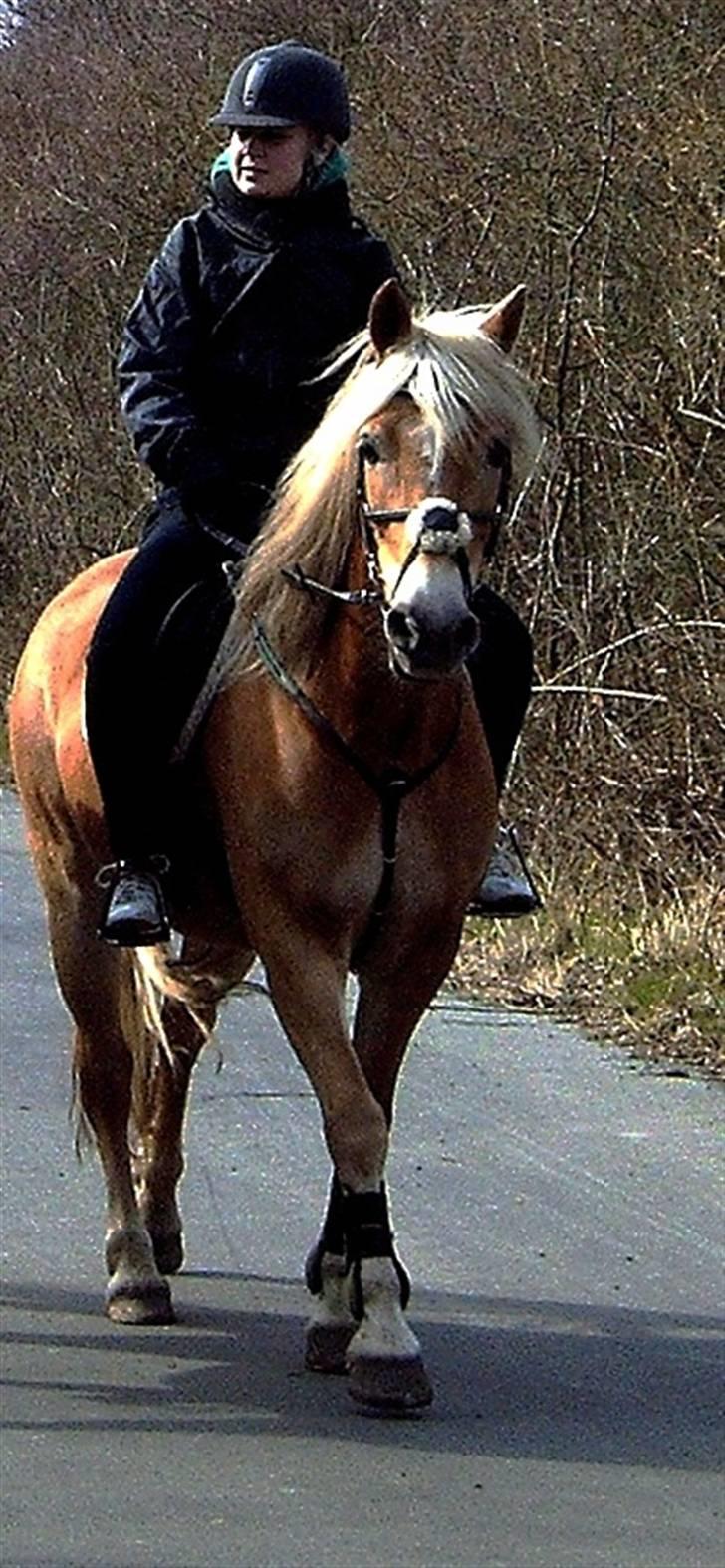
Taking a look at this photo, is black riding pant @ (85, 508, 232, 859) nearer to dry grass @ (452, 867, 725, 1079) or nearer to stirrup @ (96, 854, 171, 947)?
stirrup @ (96, 854, 171, 947)

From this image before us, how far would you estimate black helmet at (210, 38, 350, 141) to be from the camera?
6441 mm

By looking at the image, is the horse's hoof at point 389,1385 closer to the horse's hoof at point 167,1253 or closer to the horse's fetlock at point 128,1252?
the horse's fetlock at point 128,1252

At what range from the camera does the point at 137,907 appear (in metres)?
6.45

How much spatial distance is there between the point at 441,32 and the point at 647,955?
534 centimetres

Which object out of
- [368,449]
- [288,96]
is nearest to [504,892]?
[368,449]

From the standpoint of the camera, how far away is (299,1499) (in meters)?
5.27

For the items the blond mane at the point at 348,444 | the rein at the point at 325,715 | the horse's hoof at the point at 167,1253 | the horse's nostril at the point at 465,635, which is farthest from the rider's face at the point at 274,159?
the horse's hoof at the point at 167,1253

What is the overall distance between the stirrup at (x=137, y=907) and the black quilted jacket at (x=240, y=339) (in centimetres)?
74

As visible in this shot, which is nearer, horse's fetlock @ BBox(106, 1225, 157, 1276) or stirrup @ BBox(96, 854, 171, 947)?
stirrup @ BBox(96, 854, 171, 947)

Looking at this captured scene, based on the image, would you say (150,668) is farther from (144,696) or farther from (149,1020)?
(149,1020)

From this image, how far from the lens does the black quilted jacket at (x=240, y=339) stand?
21.3 ft

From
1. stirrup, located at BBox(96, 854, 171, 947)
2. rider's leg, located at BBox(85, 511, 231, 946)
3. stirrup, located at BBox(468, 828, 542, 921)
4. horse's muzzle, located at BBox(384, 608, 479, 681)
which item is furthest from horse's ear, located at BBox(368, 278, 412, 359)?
stirrup, located at BBox(468, 828, 542, 921)

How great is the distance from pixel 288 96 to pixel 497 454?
1.10 meters

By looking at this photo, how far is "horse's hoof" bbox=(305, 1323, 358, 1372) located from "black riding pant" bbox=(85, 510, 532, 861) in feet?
3.42
